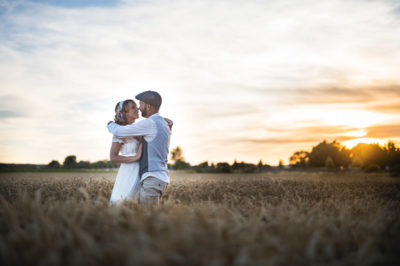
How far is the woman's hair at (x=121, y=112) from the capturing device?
18.2ft

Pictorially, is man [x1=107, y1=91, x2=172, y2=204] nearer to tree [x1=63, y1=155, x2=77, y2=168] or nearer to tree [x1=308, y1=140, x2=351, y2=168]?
tree [x1=63, y1=155, x2=77, y2=168]

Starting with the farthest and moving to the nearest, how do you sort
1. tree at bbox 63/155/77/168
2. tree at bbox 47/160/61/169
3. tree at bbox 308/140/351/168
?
tree at bbox 308/140/351/168
tree at bbox 47/160/61/169
tree at bbox 63/155/77/168

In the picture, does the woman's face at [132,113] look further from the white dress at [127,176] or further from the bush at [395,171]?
the bush at [395,171]

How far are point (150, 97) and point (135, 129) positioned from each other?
2.47 ft

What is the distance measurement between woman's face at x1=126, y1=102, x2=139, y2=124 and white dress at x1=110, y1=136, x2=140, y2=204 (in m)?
0.41

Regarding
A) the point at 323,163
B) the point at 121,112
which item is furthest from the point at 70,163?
the point at 323,163

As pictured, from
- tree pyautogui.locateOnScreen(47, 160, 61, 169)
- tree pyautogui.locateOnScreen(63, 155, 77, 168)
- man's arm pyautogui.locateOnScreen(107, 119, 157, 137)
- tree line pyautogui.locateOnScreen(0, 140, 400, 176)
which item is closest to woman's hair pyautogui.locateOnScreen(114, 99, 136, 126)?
man's arm pyautogui.locateOnScreen(107, 119, 157, 137)

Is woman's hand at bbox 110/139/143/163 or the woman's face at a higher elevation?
the woman's face

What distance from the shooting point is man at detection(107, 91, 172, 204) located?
204 inches

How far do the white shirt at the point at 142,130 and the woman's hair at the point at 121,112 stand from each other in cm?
24

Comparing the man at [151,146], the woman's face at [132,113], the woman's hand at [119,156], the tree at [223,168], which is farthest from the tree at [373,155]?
the woman's hand at [119,156]

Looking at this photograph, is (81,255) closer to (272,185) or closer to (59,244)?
(59,244)

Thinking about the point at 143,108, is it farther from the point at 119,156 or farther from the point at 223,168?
→ the point at 223,168

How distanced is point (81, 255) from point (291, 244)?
1700mm
